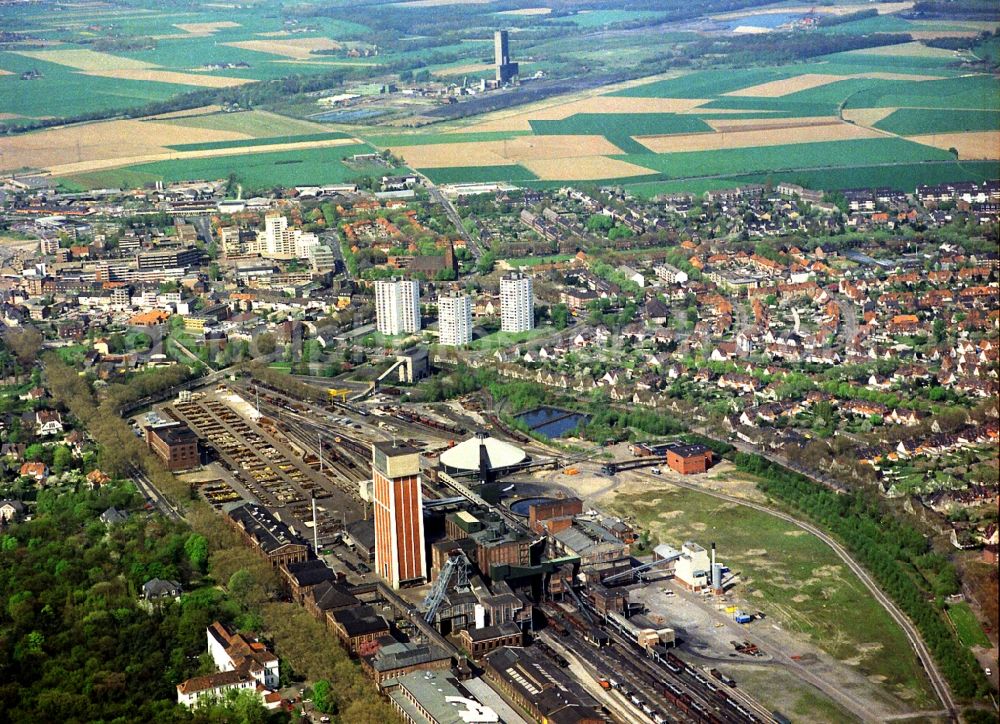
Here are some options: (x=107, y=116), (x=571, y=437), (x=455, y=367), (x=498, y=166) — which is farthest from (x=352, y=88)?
(x=571, y=437)

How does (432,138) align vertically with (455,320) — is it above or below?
above

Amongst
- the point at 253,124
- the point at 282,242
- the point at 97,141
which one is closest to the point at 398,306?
the point at 282,242

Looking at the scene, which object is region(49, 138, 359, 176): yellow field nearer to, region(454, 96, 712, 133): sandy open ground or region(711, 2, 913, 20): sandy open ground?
region(454, 96, 712, 133): sandy open ground

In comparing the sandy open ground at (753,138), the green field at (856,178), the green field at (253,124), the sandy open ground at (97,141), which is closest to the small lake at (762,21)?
the sandy open ground at (753,138)

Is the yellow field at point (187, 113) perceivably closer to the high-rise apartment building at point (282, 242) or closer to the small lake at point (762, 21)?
the high-rise apartment building at point (282, 242)

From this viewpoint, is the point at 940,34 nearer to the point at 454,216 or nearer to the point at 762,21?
the point at 762,21

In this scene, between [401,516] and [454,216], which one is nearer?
[401,516]

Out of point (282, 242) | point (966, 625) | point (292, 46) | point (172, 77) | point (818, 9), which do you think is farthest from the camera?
point (292, 46)
